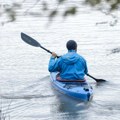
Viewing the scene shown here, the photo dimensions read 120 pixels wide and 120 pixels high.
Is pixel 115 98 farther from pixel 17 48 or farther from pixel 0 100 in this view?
pixel 17 48

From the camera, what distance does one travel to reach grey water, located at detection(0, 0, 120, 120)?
11.9 metres

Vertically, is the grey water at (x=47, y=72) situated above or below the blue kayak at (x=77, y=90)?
below

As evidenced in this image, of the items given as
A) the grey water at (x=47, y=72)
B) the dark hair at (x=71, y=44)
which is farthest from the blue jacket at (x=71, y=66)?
the grey water at (x=47, y=72)

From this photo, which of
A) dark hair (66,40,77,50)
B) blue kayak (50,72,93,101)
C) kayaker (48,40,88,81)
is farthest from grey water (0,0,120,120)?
dark hair (66,40,77,50)

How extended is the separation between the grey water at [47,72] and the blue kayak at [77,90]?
0.32 m

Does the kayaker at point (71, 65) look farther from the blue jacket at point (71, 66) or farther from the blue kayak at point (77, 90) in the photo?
the blue kayak at point (77, 90)

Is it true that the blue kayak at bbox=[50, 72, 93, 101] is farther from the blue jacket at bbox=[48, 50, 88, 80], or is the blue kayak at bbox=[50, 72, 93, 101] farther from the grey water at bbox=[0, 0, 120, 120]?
the grey water at bbox=[0, 0, 120, 120]

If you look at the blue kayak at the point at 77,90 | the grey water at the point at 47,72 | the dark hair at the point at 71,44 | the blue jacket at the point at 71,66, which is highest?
the dark hair at the point at 71,44

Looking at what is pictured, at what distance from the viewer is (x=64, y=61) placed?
491 inches

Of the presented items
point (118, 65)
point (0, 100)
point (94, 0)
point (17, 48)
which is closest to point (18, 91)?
point (0, 100)

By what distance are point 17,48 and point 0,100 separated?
10.4 metres

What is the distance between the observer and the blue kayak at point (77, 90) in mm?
11875

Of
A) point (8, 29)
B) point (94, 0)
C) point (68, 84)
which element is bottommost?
point (8, 29)

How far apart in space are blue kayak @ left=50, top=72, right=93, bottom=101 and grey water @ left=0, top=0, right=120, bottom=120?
32cm
